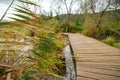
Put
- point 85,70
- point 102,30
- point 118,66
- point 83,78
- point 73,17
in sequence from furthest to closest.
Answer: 1. point 73,17
2. point 102,30
3. point 118,66
4. point 85,70
5. point 83,78

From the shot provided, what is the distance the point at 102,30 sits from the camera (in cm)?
1423

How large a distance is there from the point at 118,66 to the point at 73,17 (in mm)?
27962

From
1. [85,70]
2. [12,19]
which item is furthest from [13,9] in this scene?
[85,70]

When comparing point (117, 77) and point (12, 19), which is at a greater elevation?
point (12, 19)

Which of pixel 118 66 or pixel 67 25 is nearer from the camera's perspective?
pixel 118 66

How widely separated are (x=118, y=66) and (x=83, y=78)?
976 mm

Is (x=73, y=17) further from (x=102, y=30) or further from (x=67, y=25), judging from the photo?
(x=102, y=30)

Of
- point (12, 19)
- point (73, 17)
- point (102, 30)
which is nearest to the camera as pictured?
point (12, 19)

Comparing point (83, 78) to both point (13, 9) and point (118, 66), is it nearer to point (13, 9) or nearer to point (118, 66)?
point (118, 66)

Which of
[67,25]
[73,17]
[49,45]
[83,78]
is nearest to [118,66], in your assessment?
[83,78]

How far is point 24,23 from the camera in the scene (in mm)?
1116

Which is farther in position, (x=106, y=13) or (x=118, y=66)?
(x=106, y=13)

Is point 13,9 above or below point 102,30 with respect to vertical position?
above

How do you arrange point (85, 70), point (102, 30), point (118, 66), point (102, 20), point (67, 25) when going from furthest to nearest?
point (67, 25)
point (102, 20)
point (102, 30)
point (118, 66)
point (85, 70)
